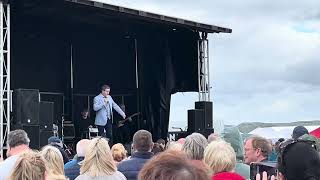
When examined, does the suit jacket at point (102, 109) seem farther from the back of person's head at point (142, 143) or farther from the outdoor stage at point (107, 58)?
the back of person's head at point (142, 143)

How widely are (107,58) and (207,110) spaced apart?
2772 mm

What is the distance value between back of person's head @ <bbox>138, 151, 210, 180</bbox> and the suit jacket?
33.5 feet

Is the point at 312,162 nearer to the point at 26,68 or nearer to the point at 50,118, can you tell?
the point at 50,118

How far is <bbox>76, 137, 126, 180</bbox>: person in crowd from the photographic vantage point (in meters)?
3.62

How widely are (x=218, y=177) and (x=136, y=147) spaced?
3.99 ft

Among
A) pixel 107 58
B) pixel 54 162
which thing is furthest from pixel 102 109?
pixel 54 162

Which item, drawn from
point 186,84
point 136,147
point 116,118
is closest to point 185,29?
point 186,84

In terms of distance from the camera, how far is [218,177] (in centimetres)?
342

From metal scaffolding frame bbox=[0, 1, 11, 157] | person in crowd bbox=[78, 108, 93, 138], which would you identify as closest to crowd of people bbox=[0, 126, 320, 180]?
metal scaffolding frame bbox=[0, 1, 11, 157]

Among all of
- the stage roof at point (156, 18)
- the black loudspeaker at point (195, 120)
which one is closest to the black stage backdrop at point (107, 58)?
the stage roof at point (156, 18)

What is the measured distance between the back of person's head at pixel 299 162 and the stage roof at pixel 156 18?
8283 millimetres

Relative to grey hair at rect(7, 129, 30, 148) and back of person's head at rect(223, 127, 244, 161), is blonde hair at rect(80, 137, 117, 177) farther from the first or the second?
back of person's head at rect(223, 127, 244, 161)

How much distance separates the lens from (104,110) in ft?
38.9

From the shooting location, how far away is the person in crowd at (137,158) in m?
4.28
